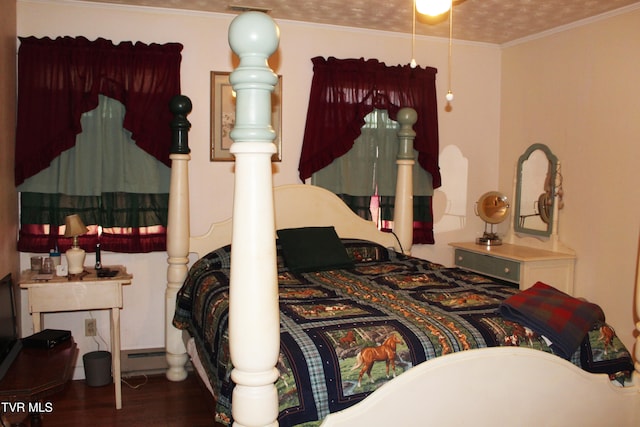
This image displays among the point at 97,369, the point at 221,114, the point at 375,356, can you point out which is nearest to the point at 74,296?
the point at 97,369

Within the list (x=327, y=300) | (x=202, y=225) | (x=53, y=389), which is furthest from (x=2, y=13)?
(x=327, y=300)

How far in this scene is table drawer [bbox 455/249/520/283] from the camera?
401 cm

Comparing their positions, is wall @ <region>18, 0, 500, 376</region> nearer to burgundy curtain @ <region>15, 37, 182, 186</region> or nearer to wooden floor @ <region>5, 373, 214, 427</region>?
burgundy curtain @ <region>15, 37, 182, 186</region>

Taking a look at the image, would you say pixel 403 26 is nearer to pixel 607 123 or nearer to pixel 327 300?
Answer: pixel 607 123

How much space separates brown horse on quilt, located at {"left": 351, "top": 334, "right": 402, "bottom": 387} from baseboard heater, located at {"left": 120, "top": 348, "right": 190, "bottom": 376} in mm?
2213

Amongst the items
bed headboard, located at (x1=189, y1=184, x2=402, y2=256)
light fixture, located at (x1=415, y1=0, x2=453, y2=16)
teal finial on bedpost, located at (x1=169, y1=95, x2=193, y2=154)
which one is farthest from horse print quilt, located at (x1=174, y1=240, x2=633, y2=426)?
light fixture, located at (x1=415, y1=0, x2=453, y2=16)

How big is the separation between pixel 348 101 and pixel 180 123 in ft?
4.03

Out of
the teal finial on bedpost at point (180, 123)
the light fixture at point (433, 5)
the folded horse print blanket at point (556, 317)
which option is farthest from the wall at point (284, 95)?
the folded horse print blanket at point (556, 317)

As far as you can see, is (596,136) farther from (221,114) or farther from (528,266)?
(221,114)

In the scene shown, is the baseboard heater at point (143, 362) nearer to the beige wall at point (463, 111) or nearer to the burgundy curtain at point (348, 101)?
the beige wall at point (463, 111)

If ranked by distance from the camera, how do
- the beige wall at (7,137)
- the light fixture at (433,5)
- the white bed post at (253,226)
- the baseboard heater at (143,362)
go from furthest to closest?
the baseboard heater at (143,362) < the beige wall at (7,137) < the light fixture at (433,5) < the white bed post at (253,226)

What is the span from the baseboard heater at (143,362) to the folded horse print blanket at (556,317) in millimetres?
2423

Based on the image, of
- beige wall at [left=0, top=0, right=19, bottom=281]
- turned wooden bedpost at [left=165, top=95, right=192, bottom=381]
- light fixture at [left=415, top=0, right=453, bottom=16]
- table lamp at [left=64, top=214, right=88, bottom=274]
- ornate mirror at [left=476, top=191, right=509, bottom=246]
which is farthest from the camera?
ornate mirror at [left=476, top=191, right=509, bottom=246]

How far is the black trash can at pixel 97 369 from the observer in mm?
3625
